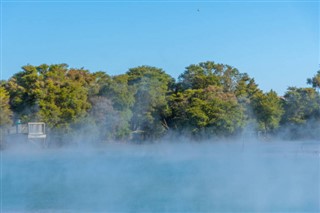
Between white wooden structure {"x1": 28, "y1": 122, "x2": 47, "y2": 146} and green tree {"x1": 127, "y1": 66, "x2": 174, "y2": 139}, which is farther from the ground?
green tree {"x1": 127, "y1": 66, "x2": 174, "y2": 139}

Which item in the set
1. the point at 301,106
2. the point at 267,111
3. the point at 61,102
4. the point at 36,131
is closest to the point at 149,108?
the point at 61,102

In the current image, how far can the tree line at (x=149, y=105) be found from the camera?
69.1 feet

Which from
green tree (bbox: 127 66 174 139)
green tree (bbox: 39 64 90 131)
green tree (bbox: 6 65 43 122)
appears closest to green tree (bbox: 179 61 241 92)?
green tree (bbox: 127 66 174 139)

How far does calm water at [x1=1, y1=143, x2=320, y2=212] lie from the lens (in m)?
8.45

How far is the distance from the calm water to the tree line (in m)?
3.18

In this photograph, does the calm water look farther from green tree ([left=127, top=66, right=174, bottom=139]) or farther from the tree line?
green tree ([left=127, top=66, right=174, bottom=139])

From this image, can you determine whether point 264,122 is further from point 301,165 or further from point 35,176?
point 35,176

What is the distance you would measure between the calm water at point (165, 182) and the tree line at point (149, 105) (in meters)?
3.18

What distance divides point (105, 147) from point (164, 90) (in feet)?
14.5

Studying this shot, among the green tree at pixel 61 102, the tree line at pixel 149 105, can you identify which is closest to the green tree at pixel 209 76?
the tree line at pixel 149 105

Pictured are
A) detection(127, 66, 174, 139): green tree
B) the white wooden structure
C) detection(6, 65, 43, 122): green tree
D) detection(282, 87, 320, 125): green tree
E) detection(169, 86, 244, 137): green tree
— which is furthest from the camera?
detection(127, 66, 174, 139): green tree

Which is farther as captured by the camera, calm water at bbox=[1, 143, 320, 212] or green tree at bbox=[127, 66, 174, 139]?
green tree at bbox=[127, 66, 174, 139]

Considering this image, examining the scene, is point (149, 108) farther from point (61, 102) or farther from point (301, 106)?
point (301, 106)

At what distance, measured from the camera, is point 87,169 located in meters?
13.4
